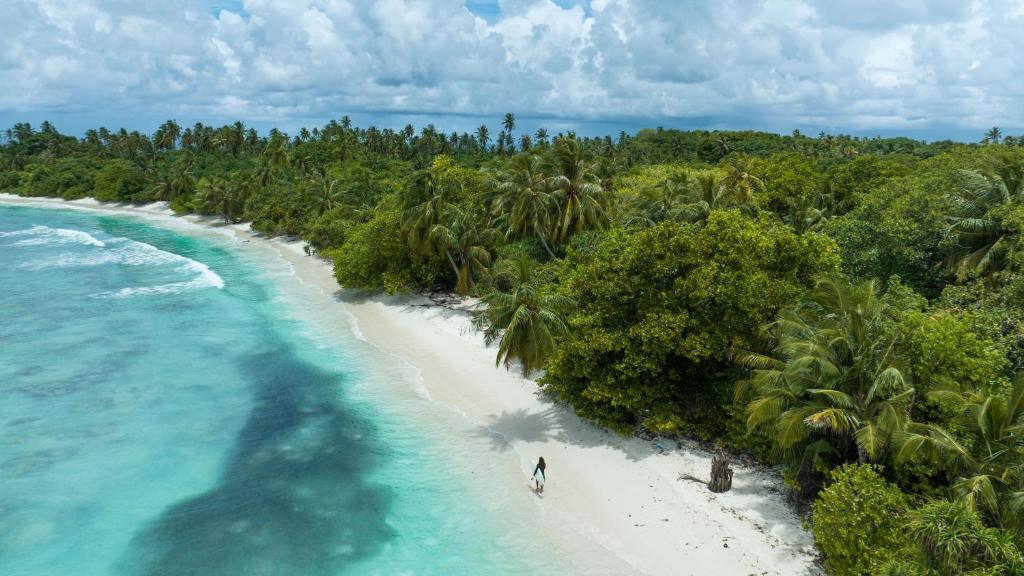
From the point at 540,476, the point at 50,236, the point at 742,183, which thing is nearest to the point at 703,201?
the point at 742,183

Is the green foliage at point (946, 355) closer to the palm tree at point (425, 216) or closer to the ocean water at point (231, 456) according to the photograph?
the ocean water at point (231, 456)

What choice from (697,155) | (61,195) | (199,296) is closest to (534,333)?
(199,296)

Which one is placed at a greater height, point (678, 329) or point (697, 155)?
point (697, 155)

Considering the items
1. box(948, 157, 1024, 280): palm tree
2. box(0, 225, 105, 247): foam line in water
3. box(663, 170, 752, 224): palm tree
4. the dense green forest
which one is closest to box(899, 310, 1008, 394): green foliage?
the dense green forest

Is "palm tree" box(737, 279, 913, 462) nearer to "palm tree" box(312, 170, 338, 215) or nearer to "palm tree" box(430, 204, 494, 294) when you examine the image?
"palm tree" box(430, 204, 494, 294)

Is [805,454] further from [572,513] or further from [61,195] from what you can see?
[61,195]

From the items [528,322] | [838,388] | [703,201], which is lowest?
[528,322]

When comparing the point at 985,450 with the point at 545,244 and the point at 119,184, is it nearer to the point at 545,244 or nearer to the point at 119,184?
the point at 545,244
